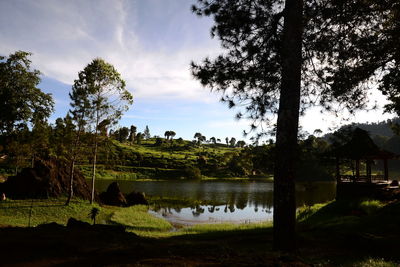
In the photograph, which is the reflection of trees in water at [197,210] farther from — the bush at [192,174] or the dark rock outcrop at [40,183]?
the bush at [192,174]

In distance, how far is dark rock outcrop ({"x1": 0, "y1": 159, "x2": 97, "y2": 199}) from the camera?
27391 millimetres

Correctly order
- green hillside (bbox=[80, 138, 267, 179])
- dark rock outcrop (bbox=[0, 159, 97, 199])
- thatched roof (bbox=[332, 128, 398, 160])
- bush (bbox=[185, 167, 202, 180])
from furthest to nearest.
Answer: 1. bush (bbox=[185, 167, 202, 180])
2. green hillside (bbox=[80, 138, 267, 179])
3. dark rock outcrop (bbox=[0, 159, 97, 199])
4. thatched roof (bbox=[332, 128, 398, 160])

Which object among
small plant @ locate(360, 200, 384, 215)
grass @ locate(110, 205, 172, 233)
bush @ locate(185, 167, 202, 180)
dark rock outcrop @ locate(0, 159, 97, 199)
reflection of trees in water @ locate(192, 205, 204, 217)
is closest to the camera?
small plant @ locate(360, 200, 384, 215)

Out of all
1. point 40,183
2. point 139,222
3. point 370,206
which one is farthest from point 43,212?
point 370,206

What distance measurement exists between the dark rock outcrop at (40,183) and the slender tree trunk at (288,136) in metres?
26.7

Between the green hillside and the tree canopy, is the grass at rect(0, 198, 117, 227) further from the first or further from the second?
the green hillside

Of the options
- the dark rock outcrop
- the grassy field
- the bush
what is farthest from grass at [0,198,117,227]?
the bush

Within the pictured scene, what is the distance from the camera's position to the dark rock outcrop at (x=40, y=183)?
27391 mm

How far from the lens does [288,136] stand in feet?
28.0

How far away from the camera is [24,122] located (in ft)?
69.0

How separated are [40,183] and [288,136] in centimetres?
2789

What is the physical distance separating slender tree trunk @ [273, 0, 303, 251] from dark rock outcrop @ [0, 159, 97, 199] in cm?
2674

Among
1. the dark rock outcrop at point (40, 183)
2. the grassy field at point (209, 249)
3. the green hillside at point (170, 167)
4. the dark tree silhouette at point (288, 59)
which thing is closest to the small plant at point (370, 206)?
the grassy field at point (209, 249)

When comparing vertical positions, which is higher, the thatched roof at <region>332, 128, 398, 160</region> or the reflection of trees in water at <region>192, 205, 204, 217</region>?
the thatched roof at <region>332, 128, 398, 160</region>
